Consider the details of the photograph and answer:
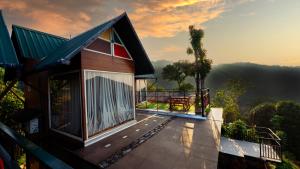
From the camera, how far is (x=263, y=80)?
43.8 m

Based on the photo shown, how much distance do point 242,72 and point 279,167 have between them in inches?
1927

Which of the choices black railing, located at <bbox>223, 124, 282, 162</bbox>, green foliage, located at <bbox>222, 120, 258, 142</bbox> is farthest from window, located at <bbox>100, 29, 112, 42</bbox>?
black railing, located at <bbox>223, 124, 282, 162</bbox>

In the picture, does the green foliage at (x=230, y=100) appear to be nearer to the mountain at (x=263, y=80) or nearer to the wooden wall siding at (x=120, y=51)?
the mountain at (x=263, y=80)

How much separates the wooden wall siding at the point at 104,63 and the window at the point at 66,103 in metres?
0.62

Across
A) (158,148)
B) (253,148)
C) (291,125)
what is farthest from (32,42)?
(291,125)

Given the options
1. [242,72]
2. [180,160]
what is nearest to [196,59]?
[180,160]

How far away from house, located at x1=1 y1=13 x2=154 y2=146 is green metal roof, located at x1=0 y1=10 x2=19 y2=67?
2.49ft

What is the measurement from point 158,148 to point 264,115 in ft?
79.5

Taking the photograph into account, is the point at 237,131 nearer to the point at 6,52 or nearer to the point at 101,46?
the point at 101,46

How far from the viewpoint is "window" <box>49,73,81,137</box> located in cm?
543

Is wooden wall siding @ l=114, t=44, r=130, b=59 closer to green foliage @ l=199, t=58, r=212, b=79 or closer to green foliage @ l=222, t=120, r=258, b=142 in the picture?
green foliage @ l=222, t=120, r=258, b=142

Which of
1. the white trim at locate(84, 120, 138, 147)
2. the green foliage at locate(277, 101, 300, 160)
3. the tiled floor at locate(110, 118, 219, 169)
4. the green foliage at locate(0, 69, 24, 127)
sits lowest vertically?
the green foliage at locate(277, 101, 300, 160)

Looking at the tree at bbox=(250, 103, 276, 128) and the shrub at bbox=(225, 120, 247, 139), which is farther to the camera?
the tree at bbox=(250, 103, 276, 128)

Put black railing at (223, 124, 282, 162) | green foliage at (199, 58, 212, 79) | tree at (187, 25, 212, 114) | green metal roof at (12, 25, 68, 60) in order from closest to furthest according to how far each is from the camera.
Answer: black railing at (223, 124, 282, 162)
green metal roof at (12, 25, 68, 60)
tree at (187, 25, 212, 114)
green foliage at (199, 58, 212, 79)
